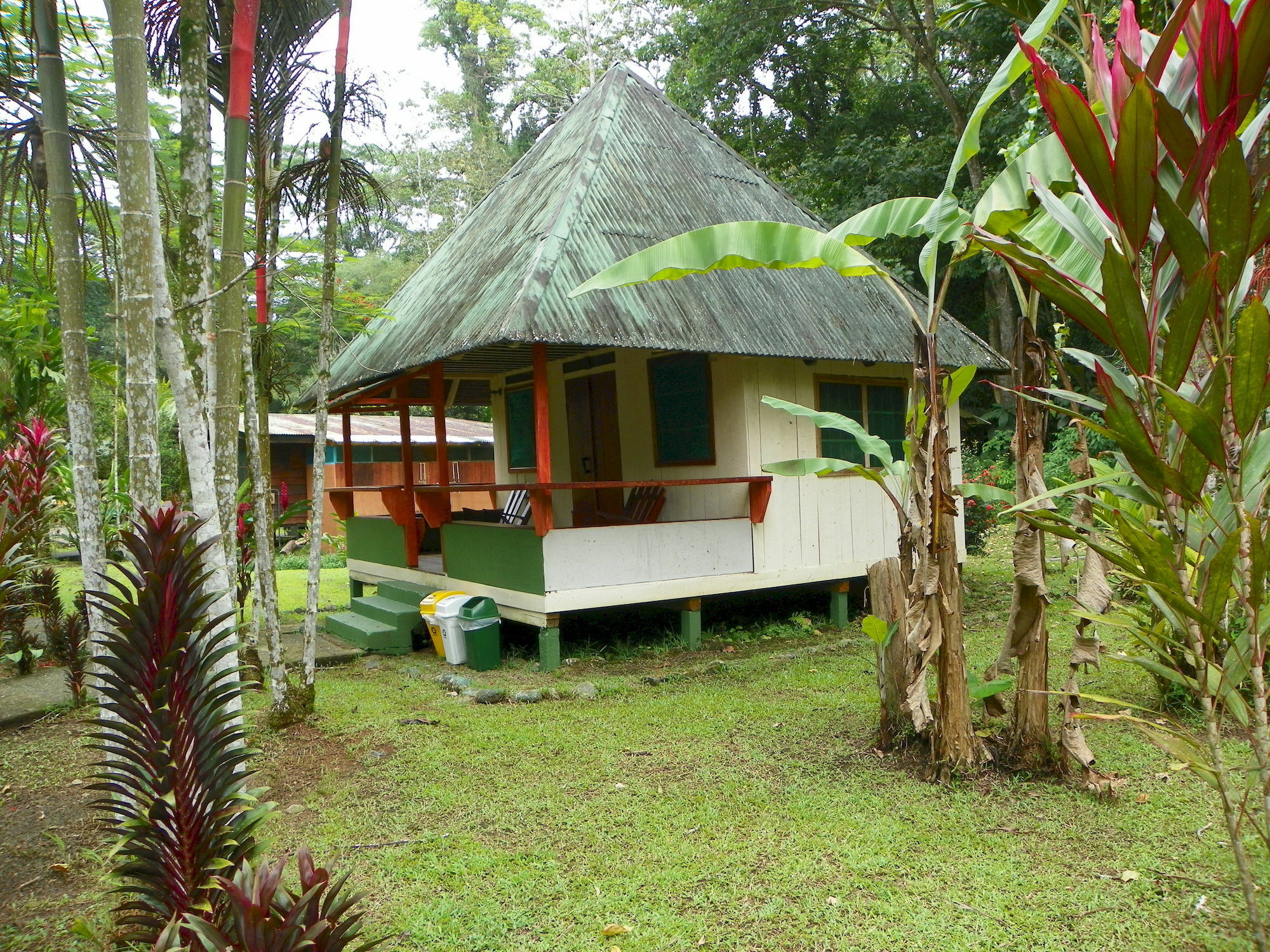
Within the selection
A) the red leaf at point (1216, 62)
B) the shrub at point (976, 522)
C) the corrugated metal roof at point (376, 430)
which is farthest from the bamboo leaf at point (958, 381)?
the corrugated metal roof at point (376, 430)

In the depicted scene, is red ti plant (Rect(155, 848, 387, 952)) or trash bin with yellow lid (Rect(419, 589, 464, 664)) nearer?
red ti plant (Rect(155, 848, 387, 952))

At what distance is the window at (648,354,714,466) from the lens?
31.0 feet

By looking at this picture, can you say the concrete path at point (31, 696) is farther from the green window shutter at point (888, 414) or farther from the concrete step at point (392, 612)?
the green window shutter at point (888, 414)

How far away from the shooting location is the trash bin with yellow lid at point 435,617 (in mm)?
8570

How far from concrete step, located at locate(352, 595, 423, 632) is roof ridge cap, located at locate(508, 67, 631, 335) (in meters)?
3.70

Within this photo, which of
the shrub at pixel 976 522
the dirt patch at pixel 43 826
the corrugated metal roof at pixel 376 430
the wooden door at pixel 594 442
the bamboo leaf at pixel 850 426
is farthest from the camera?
the corrugated metal roof at pixel 376 430

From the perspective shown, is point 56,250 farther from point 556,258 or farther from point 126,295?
point 556,258

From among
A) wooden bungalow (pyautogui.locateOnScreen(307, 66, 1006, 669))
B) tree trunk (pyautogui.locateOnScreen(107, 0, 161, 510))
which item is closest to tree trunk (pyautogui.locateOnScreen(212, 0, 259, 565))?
tree trunk (pyautogui.locateOnScreen(107, 0, 161, 510))

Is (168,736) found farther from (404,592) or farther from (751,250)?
(404,592)

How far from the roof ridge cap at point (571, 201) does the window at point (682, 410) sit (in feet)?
6.40

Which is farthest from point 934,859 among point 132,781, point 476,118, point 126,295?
point 476,118

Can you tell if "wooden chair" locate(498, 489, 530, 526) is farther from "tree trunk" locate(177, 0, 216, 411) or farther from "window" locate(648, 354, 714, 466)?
"tree trunk" locate(177, 0, 216, 411)

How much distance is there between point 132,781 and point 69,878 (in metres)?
1.67

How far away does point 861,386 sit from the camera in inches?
402
